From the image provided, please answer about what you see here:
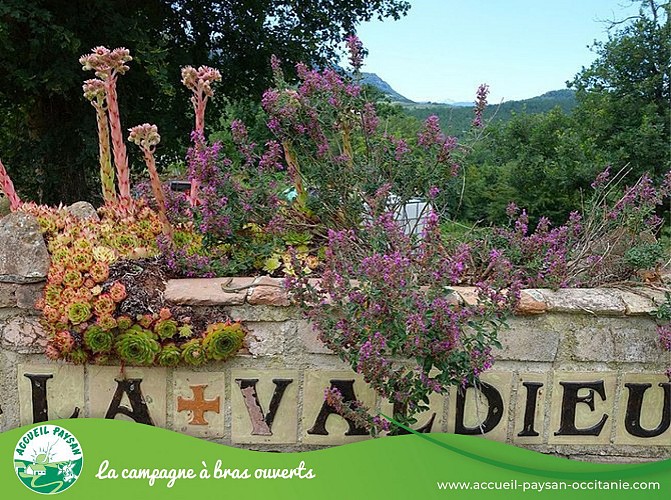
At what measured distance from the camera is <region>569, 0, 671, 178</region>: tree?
800cm

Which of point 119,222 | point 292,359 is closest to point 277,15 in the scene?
point 119,222

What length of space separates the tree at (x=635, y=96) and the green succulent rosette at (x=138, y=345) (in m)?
7.11

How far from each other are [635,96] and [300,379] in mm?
7816

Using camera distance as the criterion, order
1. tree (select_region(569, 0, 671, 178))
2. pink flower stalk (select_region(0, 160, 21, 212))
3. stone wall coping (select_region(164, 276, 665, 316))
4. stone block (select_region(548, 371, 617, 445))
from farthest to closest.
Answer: tree (select_region(569, 0, 671, 178)) < pink flower stalk (select_region(0, 160, 21, 212)) < stone block (select_region(548, 371, 617, 445)) < stone wall coping (select_region(164, 276, 665, 316))

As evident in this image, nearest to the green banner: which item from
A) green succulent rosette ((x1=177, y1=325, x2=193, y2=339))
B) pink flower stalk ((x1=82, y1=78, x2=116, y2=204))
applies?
green succulent rosette ((x1=177, y1=325, x2=193, y2=339))

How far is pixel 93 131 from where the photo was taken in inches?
241

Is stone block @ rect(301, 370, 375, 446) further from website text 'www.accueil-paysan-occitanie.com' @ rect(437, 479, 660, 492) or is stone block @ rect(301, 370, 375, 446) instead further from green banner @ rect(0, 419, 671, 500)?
website text 'www.accueil-paysan-occitanie.com' @ rect(437, 479, 660, 492)

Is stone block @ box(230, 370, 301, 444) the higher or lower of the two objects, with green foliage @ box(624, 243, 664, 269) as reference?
lower

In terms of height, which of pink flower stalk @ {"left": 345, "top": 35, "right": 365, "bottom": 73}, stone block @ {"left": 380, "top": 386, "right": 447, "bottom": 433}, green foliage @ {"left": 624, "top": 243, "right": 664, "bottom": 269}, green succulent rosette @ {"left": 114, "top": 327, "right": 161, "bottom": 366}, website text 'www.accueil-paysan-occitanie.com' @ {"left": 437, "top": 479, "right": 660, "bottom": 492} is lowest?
website text 'www.accueil-paysan-occitanie.com' @ {"left": 437, "top": 479, "right": 660, "bottom": 492}

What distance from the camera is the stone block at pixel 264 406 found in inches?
89.3

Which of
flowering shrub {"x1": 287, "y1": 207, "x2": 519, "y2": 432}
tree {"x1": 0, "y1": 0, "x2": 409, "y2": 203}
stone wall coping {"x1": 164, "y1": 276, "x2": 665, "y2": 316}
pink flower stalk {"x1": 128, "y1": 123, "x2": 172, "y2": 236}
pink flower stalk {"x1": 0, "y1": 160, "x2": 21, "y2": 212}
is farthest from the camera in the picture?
tree {"x1": 0, "y1": 0, "x2": 409, "y2": 203}

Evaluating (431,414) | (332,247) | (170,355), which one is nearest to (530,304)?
(431,414)

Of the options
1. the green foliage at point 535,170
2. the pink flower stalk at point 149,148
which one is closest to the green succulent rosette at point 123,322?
the pink flower stalk at point 149,148

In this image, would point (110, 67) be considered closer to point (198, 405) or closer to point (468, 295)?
point (198, 405)
